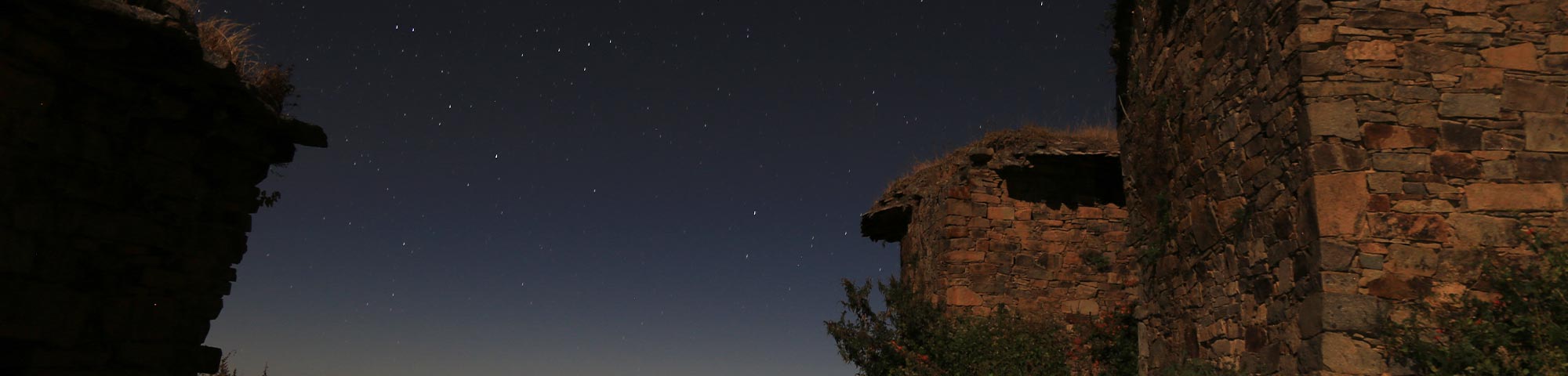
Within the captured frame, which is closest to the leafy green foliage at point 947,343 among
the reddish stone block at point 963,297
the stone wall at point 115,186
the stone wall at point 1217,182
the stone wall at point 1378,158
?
the reddish stone block at point 963,297

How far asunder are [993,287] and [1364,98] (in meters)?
8.23

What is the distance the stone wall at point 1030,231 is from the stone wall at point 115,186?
996cm

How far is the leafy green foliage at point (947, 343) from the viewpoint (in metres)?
13.1

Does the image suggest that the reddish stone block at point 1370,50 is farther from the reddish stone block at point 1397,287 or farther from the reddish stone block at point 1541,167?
the reddish stone block at point 1397,287


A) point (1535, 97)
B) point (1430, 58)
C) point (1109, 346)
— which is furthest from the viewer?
point (1109, 346)

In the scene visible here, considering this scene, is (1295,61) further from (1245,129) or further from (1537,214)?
(1537,214)

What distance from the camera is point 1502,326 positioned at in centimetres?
561

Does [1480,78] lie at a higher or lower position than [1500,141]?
higher

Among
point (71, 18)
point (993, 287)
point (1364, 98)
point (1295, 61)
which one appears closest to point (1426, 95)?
point (1364, 98)

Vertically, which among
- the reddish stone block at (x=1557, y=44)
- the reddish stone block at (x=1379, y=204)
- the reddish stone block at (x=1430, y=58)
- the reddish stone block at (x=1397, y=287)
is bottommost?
the reddish stone block at (x=1397, y=287)

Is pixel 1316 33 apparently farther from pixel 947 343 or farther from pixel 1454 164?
pixel 947 343

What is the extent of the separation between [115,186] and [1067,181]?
42.0ft

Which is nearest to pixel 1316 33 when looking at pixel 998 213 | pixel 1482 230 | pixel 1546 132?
pixel 1546 132

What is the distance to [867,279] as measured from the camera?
15898mm
